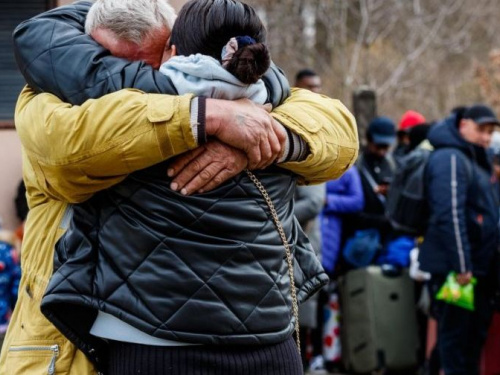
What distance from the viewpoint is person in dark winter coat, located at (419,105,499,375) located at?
6926mm

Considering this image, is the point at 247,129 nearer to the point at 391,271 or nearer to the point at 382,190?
the point at 391,271

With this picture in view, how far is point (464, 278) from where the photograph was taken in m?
6.88

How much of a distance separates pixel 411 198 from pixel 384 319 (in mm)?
1517

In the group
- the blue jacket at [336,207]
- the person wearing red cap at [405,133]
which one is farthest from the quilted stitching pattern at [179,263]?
the person wearing red cap at [405,133]

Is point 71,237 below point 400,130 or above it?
above

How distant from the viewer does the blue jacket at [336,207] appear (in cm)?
841

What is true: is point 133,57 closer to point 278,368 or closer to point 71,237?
point 71,237

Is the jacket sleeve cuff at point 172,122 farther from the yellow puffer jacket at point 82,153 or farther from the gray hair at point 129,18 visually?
the gray hair at point 129,18

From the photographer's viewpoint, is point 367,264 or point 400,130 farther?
point 400,130

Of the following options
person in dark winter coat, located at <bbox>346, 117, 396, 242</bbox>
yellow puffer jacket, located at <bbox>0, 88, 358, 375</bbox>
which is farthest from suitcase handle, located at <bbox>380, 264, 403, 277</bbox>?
yellow puffer jacket, located at <bbox>0, 88, 358, 375</bbox>

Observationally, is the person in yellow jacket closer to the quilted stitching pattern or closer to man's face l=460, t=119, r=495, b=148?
the quilted stitching pattern

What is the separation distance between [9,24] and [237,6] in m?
4.11

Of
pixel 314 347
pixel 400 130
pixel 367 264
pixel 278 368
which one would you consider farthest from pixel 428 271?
pixel 278 368

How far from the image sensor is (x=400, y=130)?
32.8 feet
